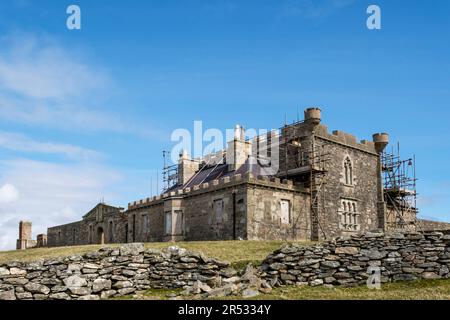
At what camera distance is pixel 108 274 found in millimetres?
18000

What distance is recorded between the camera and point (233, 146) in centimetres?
4500

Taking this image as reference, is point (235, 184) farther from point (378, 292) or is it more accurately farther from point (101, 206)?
point (101, 206)

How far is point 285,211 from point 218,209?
4.93 m

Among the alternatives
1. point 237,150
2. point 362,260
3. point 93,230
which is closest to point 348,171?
point 237,150

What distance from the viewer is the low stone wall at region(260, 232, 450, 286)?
692 inches

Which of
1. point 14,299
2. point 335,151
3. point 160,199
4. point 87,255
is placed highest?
point 335,151

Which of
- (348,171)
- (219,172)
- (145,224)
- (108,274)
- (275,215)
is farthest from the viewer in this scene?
(145,224)

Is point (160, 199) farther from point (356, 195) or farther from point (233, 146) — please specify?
point (356, 195)

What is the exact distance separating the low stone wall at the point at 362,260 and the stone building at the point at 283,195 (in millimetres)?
18083

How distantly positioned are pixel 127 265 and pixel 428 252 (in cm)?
1015

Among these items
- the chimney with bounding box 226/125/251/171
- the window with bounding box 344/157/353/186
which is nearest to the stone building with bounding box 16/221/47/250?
the chimney with bounding box 226/125/251/171

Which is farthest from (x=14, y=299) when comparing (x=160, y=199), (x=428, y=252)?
(x=160, y=199)

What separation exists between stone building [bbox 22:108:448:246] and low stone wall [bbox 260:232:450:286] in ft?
59.3
